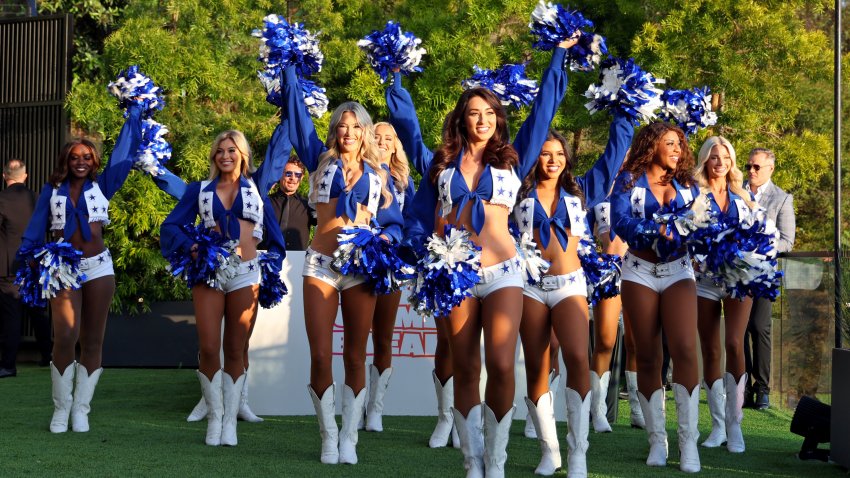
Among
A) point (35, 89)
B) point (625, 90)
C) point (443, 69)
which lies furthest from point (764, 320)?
point (35, 89)

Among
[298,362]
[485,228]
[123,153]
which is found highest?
[123,153]

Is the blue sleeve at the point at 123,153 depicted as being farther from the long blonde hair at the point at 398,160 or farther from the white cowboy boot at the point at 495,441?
the white cowboy boot at the point at 495,441

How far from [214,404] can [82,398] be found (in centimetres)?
115

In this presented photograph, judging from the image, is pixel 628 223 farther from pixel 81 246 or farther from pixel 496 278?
pixel 81 246

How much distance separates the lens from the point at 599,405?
7672 mm

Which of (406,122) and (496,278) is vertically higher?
(406,122)

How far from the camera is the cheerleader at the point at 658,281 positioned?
603 centimetres

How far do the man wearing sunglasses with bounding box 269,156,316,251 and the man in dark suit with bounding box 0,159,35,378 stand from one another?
3.26m

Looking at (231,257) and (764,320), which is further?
(764,320)

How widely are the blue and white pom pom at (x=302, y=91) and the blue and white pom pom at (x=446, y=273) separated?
189 cm

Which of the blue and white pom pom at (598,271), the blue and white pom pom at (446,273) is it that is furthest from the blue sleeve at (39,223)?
the blue and white pom pom at (598,271)

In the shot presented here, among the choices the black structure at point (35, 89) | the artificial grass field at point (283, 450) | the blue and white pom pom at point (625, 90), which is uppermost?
the black structure at point (35, 89)

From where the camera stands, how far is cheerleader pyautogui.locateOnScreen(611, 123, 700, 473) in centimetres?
603

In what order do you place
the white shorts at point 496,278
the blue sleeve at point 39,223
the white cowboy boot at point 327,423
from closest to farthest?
the white shorts at point 496,278 < the white cowboy boot at point 327,423 < the blue sleeve at point 39,223
